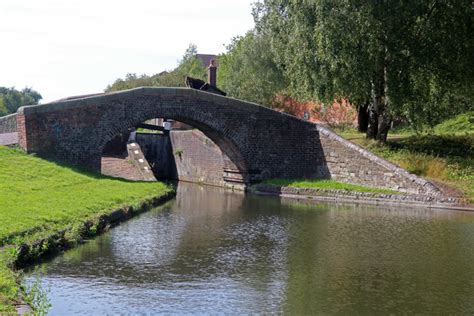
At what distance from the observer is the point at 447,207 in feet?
71.5

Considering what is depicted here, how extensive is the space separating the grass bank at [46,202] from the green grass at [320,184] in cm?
574

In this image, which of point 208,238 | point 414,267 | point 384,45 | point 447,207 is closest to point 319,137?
point 384,45

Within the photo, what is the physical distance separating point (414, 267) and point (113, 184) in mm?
12145

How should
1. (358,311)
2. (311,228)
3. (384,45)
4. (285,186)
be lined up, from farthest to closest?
(285,186), (384,45), (311,228), (358,311)

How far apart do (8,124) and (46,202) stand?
51.1 ft

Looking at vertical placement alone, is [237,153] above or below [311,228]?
above

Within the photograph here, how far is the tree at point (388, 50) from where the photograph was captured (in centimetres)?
2370

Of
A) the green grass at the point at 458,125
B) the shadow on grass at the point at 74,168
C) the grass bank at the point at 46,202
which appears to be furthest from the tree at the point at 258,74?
the shadow on grass at the point at 74,168

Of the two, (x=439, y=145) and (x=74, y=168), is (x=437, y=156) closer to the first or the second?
(x=439, y=145)

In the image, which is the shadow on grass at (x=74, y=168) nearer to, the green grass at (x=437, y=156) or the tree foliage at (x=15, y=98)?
the green grass at (x=437, y=156)

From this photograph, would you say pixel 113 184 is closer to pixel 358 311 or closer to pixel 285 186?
pixel 285 186

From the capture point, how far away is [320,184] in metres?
26.7

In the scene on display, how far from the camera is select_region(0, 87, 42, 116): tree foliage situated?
114213 millimetres

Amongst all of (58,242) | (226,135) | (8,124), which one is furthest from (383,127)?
(58,242)
